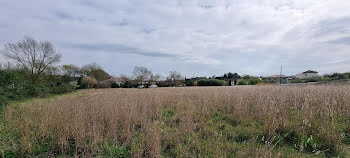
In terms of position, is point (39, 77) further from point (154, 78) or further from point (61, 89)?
point (154, 78)

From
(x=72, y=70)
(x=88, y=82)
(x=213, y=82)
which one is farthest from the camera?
(x=72, y=70)

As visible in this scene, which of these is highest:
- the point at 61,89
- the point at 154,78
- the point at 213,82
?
the point at 154,78

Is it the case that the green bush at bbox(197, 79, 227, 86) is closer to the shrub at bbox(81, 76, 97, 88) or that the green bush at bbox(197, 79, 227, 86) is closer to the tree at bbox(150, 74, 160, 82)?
the tree at bbox(150, 74, 160, 82)

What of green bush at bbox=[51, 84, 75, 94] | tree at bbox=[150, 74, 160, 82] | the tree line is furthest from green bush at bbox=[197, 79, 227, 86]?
green bush at bbox=[51, 84, 75, 94]

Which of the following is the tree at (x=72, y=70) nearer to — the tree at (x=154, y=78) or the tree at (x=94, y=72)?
the tree at (x=94, y=72)

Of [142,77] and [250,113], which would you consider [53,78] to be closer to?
[142,77]

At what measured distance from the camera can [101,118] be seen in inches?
150

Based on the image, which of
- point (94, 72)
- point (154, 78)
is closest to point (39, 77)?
point (94, 72)

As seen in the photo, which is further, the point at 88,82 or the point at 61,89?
the point at 88,82

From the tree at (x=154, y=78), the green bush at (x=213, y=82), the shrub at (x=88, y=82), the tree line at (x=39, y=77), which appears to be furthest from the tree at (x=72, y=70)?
the green bush at (x=213, y=82)

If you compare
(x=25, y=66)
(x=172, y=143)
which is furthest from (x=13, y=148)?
(x=25, y=66)

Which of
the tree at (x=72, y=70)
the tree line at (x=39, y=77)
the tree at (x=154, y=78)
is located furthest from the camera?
the tree at (x=154, y=78)

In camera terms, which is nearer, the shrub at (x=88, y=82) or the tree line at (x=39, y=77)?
the tree line at (x=39, y=77)

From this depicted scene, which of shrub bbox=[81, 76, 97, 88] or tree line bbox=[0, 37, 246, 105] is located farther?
shrub bbox=[81, 76, 97, 88]
